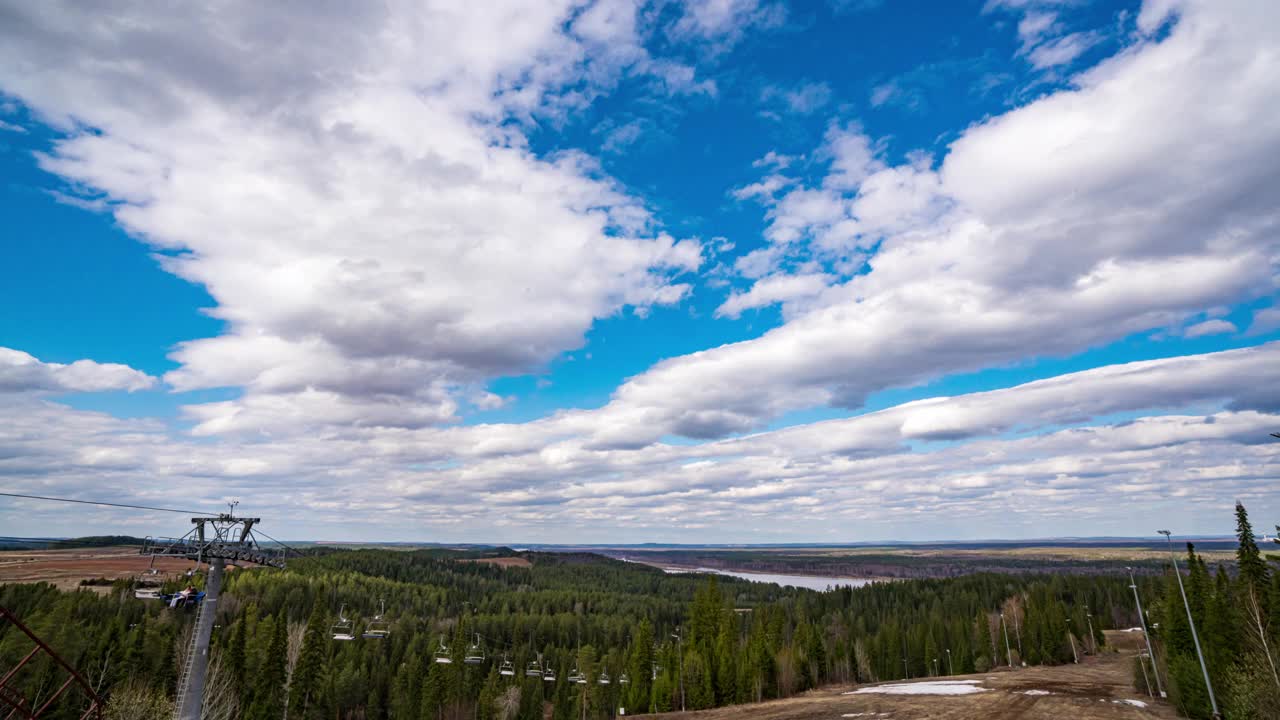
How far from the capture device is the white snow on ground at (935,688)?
59.8 metres

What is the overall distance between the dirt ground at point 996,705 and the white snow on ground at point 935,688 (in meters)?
1.16

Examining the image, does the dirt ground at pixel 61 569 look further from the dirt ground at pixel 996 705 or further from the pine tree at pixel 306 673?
the dirt ground at pixel 996 705

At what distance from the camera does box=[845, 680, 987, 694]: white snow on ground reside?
59.8 meters

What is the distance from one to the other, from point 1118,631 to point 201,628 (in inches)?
6780

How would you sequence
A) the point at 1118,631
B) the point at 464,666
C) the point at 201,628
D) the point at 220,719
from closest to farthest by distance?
the point at 201,628 → the point at 220,719 → the point at 464,666 → the point at 1118,631

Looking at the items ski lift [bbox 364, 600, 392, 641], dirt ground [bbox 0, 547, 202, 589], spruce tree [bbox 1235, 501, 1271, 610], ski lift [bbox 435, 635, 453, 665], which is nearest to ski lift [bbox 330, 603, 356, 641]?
ski lift [bbox 364, 600, 392, 641]

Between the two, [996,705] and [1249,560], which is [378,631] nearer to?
[996,705]

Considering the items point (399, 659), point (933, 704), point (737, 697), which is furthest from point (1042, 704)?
point (399, 659)

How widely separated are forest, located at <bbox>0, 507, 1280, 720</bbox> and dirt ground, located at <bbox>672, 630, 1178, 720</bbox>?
505cm

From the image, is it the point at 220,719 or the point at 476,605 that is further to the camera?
the point at 476,605

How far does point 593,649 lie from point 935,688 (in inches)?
2676

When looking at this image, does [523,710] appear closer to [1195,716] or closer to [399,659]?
[399,659]

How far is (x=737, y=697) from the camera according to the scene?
87875 millimetres

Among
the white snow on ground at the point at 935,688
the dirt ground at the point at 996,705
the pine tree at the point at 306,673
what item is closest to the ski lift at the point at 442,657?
the pine tree at the point at 306,673
